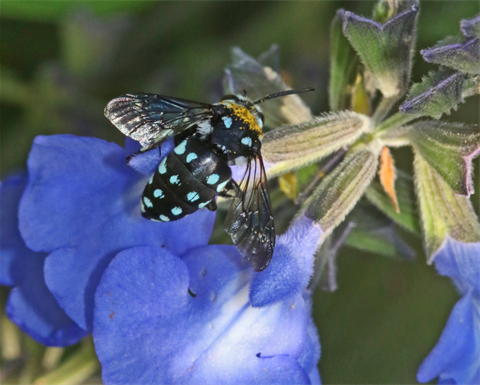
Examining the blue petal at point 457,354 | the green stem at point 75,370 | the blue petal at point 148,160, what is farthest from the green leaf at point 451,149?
the green stem at point 75,370

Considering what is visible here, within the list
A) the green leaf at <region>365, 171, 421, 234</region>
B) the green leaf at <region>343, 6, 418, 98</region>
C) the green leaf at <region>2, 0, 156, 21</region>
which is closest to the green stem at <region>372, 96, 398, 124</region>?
the green leaf at <region>343, 6, 418, 98</region>

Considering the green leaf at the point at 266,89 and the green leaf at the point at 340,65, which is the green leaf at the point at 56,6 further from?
the green leaf at the point at 340,65

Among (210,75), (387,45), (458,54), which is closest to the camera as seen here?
(458,54)

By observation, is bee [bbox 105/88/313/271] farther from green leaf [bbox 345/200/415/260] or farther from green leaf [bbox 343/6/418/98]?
green leaf [bbox 345/200/415/260]

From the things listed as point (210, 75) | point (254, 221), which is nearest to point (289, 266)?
point (254, 221)

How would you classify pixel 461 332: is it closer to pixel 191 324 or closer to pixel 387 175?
pixel 387 175

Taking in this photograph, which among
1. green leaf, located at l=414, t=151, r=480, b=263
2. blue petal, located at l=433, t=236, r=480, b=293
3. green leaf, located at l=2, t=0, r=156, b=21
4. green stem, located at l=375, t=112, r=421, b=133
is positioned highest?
green leaf, located at l=2, t=0, r=156, b=21
